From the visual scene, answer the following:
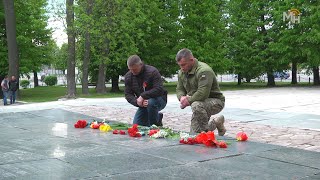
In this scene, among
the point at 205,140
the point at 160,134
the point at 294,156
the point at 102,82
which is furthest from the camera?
the point at 102,82

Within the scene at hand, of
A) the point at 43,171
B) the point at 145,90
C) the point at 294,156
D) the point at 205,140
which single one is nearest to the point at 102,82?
the point at 145,90

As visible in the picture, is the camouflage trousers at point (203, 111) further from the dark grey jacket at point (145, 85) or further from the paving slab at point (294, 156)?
the paving slab at point (294, 156)

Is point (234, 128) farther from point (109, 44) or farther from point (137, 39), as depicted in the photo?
point (137, 39)

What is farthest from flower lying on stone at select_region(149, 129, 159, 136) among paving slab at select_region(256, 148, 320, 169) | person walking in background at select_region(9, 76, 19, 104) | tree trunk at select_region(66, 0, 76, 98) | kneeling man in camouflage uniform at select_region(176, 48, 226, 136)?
tree trunk at select_region(66, 0, 76, 98)

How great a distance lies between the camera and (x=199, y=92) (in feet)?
24.3

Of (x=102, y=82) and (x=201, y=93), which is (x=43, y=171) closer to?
(x=201, y=93)

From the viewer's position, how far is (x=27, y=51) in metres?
34.3

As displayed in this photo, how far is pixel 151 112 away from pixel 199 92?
5.05 ft

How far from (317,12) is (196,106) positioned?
29279 millimetres

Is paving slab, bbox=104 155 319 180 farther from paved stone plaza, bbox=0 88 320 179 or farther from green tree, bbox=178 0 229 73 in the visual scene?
green tree, bbox=178 0 229 73

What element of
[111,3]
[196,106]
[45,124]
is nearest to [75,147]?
[196,106]

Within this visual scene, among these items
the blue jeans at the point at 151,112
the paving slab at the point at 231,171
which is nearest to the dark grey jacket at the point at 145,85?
the blue jeans at the point at 151,112

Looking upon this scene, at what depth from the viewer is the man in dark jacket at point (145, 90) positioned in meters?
8.37

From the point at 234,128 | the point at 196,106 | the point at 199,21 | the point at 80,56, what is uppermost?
the point at 199,21
